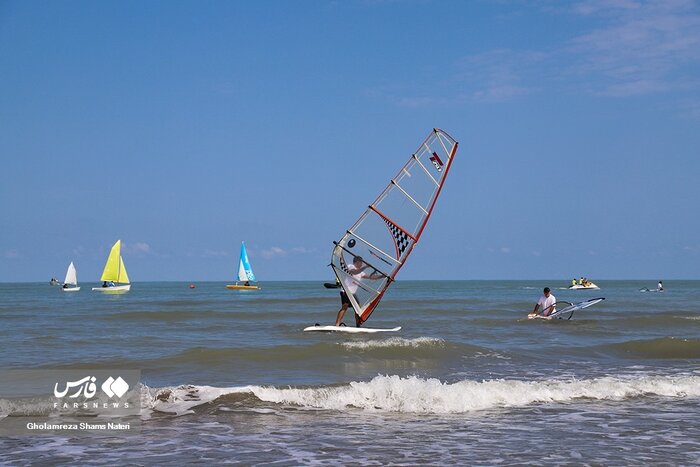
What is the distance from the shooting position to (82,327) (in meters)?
22.1

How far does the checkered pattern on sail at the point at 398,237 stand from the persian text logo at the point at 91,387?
299 inches

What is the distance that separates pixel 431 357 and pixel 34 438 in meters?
8.79

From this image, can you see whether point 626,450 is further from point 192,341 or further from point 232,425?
point 192,341

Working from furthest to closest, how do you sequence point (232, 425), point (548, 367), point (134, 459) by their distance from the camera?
point (548, 367) → point (232, 425) → point (134, 459)

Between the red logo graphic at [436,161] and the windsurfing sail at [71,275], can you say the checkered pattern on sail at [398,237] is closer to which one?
the red logo graphic at [436,161]

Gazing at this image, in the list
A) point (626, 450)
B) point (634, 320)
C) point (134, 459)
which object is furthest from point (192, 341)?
point (634, 320)

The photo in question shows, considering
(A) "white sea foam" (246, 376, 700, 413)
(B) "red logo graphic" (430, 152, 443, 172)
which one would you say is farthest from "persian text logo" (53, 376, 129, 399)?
(B) "red logo graphic" (430, 152, 443, 172)

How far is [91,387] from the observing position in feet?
34.4

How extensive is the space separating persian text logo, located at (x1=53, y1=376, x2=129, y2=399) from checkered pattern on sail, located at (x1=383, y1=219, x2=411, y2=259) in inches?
299

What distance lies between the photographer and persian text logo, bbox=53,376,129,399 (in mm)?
9891

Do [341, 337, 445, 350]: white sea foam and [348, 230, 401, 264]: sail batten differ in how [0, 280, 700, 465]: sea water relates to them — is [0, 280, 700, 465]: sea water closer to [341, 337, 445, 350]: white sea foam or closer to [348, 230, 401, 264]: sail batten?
[341, 337, 445, 350]: white sea foam

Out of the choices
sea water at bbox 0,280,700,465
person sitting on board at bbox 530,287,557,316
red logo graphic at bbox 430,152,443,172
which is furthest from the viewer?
person sitting on board at bbox 530,287,557,316

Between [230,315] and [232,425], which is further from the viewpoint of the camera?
[230,315]

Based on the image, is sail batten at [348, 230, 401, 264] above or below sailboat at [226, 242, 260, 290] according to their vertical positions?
below
